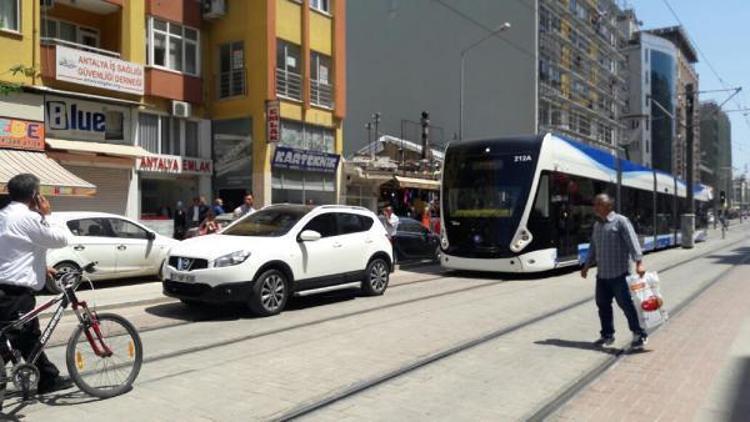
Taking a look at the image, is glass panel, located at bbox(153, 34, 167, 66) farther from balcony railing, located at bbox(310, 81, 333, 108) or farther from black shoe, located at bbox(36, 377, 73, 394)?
black shoe, located at bbox(36, 377, 73, 394)

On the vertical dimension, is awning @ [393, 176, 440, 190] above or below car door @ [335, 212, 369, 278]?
above

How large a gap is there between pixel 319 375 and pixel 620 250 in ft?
12.0

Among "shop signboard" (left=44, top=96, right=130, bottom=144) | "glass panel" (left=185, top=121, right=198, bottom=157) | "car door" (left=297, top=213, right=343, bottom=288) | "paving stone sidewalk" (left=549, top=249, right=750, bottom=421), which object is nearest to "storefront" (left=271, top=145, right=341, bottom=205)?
"glass panel" (left=185, top=121, right=198, bottom=157)

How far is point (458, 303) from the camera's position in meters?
11.5

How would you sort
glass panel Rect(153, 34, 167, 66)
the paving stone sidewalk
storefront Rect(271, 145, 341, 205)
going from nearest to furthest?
1. the paving stone sidewalk
2. glass panel Rect(153, 34, 167, 66)
3. storefront Rect(271, 145, 341, 205)

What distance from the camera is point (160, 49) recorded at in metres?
22.7

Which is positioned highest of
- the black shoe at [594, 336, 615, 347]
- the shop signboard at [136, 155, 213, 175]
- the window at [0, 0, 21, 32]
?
the window at [0, 0, 21, 32]

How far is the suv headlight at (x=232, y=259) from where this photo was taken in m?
9.57

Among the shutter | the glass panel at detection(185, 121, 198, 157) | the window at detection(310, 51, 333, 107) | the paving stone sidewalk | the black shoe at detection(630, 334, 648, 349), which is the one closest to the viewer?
the paving stone sidewalk

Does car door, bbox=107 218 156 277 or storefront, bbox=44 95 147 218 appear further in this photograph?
storefront, bbox=44 95 147 218

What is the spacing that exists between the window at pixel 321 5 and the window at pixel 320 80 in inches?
73.5

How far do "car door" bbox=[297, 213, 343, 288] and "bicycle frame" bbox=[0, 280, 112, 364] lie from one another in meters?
5.11

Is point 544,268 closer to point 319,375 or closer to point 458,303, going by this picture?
point 458,303

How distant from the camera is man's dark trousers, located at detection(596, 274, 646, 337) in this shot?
24.7 ft
